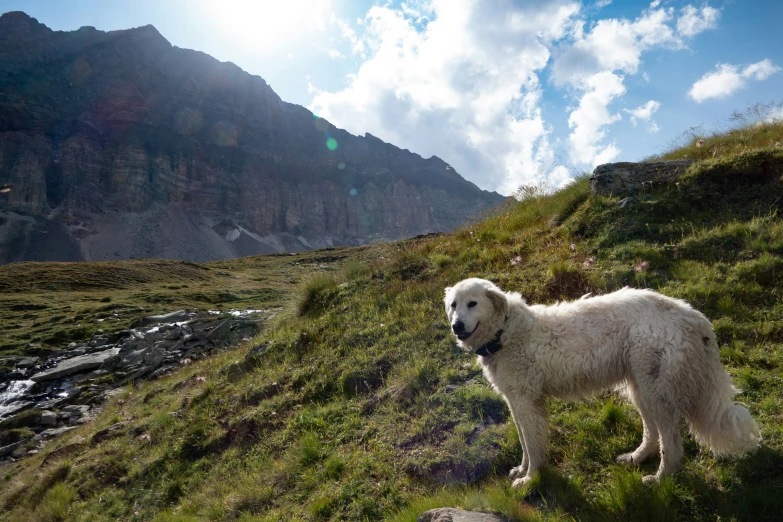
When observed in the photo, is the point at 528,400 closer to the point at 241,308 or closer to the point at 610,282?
the point at 610,282

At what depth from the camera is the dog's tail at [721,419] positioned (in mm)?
3695

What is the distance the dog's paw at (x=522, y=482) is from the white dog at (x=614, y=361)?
0.05ft

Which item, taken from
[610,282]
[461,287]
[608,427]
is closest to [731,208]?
[610,282]

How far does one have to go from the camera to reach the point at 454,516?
3773mm

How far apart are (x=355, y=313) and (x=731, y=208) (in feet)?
28.9

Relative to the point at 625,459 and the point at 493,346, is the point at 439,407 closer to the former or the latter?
the point at 493,346

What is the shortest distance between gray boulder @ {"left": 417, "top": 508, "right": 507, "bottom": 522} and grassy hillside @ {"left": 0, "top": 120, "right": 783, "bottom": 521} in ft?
0.78

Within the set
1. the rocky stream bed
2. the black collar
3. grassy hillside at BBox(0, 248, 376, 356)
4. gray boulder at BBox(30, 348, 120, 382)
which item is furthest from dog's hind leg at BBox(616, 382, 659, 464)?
gray boulder at BBox(30, 348, 120, 382)

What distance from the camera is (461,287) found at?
5.24 metres

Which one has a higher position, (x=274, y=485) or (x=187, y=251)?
(x=187, y=251)

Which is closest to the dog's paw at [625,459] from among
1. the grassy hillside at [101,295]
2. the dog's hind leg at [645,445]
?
the dog's hind leg at [645,445]

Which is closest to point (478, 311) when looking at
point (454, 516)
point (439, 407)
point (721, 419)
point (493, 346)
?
point (493, 346)

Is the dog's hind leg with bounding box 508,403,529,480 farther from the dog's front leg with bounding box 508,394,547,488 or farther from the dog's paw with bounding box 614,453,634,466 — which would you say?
the dog's paw with bounding box 614,453,634,466

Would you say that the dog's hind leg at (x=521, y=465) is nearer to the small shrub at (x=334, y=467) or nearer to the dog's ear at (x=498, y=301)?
the dog's ear at (x=498, y=301)
